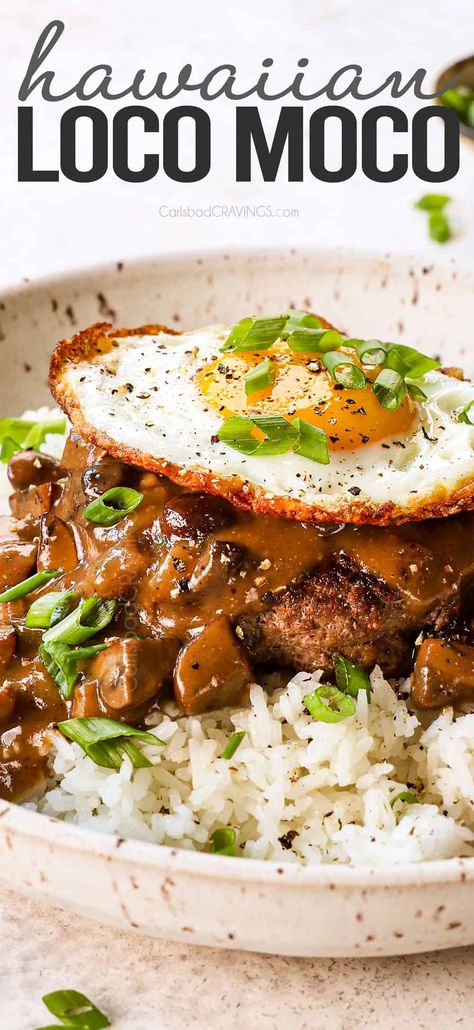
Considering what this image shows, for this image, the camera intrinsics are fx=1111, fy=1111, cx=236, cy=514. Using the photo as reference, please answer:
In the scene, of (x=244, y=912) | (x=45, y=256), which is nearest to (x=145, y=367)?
(x=244, y=912)

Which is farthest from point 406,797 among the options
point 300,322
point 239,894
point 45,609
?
point 300,322

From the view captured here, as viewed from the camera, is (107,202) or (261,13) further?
(261,13)

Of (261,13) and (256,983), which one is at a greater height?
(261,13)

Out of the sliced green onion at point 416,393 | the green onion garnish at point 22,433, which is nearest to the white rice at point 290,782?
the sliced green onion at point 416,393

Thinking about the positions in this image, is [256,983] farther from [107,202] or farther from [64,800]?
[107,202]

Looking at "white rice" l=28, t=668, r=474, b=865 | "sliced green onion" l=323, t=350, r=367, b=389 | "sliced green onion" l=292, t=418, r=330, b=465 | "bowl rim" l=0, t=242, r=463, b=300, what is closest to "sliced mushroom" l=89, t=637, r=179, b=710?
"white rice" l=28, t=668, r=474, b=865

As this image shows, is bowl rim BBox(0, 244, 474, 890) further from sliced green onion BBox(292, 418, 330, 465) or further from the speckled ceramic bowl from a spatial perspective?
sliced green onion BBox(292, 418, 330, 465)

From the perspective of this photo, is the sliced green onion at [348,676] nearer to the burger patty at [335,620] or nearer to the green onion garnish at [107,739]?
the burger patty at [335,620]
